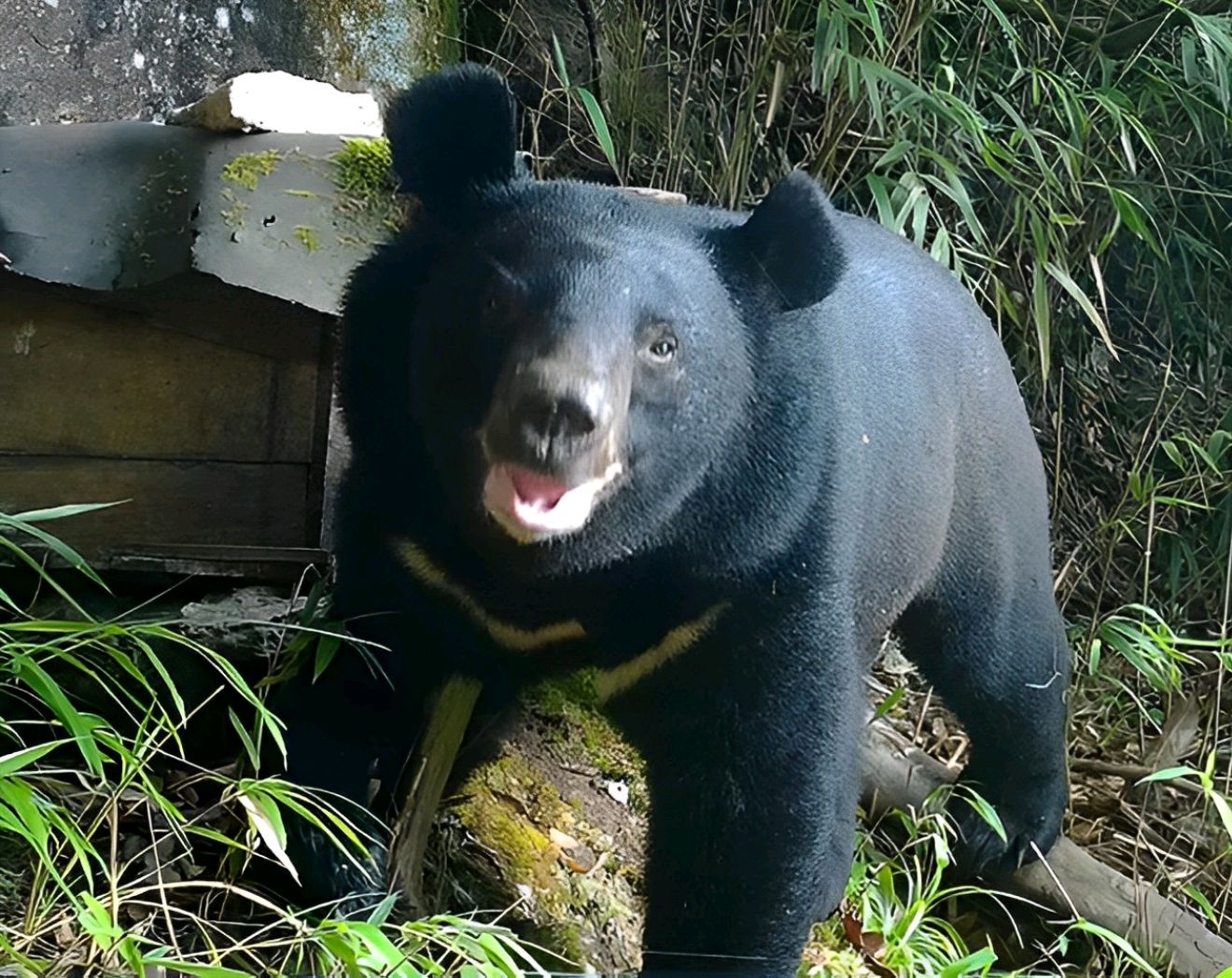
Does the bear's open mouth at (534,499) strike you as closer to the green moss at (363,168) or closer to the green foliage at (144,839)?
the green foliage at (144,839)

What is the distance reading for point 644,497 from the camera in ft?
6.64

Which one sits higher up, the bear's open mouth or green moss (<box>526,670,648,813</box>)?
the bear's open mouth

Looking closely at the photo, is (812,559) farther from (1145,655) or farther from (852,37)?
(852,37)

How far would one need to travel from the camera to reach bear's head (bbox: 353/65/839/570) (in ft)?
5.96

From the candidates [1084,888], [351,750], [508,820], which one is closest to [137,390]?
[351,750]

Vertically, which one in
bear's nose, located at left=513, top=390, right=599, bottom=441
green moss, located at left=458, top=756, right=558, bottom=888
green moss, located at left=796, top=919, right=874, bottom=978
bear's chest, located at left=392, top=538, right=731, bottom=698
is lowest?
green moss, located at left=796, top=919, right=874, bottom=978

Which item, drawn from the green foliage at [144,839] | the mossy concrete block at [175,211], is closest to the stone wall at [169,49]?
the mossy concrete block at [175,211]

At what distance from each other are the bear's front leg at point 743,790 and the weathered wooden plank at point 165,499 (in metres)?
0.76

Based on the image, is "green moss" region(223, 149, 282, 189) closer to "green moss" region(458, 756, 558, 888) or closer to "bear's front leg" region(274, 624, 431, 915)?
"bear's front leg" region(274, 624, 431, 915)

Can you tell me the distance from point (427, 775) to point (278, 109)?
3.72 ft

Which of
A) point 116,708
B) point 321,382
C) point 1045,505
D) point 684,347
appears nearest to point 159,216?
point 321,382

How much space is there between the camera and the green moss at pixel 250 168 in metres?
2.41

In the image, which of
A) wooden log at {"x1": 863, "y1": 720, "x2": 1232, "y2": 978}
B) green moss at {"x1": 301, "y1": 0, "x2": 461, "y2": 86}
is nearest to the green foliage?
wooden log at {"x1": 863, "y1": 720, "x2": 1232, "y2": 978}

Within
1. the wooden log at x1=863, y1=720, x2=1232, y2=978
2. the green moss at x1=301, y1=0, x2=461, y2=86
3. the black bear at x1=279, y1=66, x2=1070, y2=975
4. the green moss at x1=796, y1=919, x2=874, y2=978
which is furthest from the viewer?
the green moss at x1=301, y1=0, x2=461, y2=86
